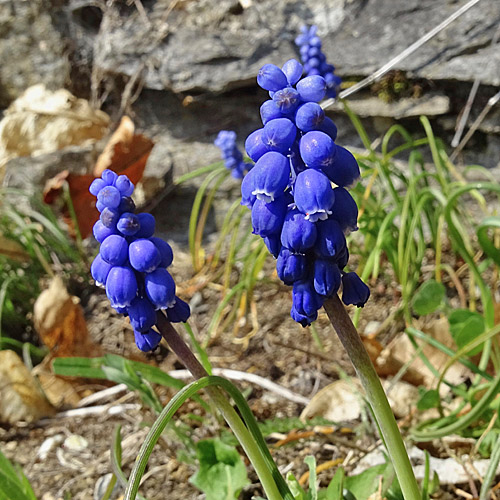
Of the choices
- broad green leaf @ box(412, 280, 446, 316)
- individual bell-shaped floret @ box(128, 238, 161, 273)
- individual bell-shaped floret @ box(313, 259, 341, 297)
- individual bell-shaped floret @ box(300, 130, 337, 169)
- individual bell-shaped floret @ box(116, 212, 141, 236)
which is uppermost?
individual bell-shaped floret @ box(300, 130, 337, 169)

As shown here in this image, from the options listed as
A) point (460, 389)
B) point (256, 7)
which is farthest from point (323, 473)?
point (256, 7)

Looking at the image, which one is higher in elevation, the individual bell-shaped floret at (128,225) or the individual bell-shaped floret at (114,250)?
the individual bell-shaped floret at (128,225)

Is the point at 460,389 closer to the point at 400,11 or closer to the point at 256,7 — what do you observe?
the point at 400,11

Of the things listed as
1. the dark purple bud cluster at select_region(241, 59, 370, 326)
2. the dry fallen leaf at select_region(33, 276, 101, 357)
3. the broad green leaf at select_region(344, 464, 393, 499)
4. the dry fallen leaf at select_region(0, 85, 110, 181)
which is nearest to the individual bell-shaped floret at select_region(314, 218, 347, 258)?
the dark purple bud cluster at select_region(241, 59, 370, 326)

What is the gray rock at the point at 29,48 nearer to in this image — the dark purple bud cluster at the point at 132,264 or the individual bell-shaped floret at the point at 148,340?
the dark purple bud cluster at the point at 132,264

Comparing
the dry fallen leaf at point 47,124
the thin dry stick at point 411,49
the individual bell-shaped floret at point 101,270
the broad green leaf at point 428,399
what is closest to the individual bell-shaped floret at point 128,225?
the individual bell-shaped floret at point 101,270

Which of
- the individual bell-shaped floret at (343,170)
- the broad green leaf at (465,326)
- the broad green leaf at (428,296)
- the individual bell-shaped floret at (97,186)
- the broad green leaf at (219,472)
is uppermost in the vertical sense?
the individual bell-shaped floret at (97,186)

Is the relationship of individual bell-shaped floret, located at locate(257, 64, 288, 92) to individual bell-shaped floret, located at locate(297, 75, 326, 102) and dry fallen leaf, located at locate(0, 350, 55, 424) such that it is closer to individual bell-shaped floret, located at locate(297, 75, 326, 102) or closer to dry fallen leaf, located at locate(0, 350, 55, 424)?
individual bell-shaped floret, located at locate(297, 75, 326, 102)

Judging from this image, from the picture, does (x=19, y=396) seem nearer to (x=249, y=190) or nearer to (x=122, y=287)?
(x=122, y=287)
